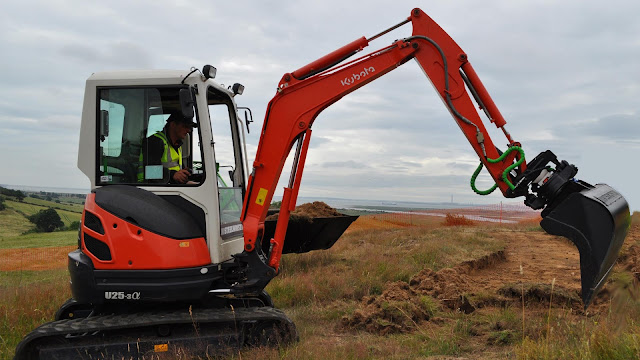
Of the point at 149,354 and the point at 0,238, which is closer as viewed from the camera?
the point at 149,354

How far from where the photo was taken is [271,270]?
5.63 metres

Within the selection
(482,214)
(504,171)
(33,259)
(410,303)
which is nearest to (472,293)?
(410,303)

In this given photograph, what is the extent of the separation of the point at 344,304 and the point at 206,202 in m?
3.40

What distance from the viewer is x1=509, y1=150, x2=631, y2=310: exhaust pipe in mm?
4629

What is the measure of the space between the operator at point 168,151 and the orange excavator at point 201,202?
0.05 ft

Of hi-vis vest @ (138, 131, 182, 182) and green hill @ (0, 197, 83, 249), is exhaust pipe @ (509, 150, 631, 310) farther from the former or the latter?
green hill @ (0, 197, 83, 249)

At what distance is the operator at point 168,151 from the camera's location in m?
5.36

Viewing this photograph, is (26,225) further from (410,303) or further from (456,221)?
(410,303)

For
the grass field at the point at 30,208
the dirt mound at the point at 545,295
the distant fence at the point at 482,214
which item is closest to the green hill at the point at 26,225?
the grass field at the point at 30,208

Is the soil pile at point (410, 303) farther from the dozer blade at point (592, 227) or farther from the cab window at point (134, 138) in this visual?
the cab window at point (134, 138)

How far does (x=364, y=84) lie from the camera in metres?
5.72

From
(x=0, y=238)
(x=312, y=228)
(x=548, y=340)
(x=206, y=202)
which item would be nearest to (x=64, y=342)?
(x=206, y=202)

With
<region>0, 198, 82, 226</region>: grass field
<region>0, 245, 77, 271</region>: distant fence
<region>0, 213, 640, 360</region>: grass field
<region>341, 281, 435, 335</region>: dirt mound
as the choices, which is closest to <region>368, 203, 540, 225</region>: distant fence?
<region>0, 213, 640, 360</region>: grass field

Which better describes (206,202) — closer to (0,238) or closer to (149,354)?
(149,354)
